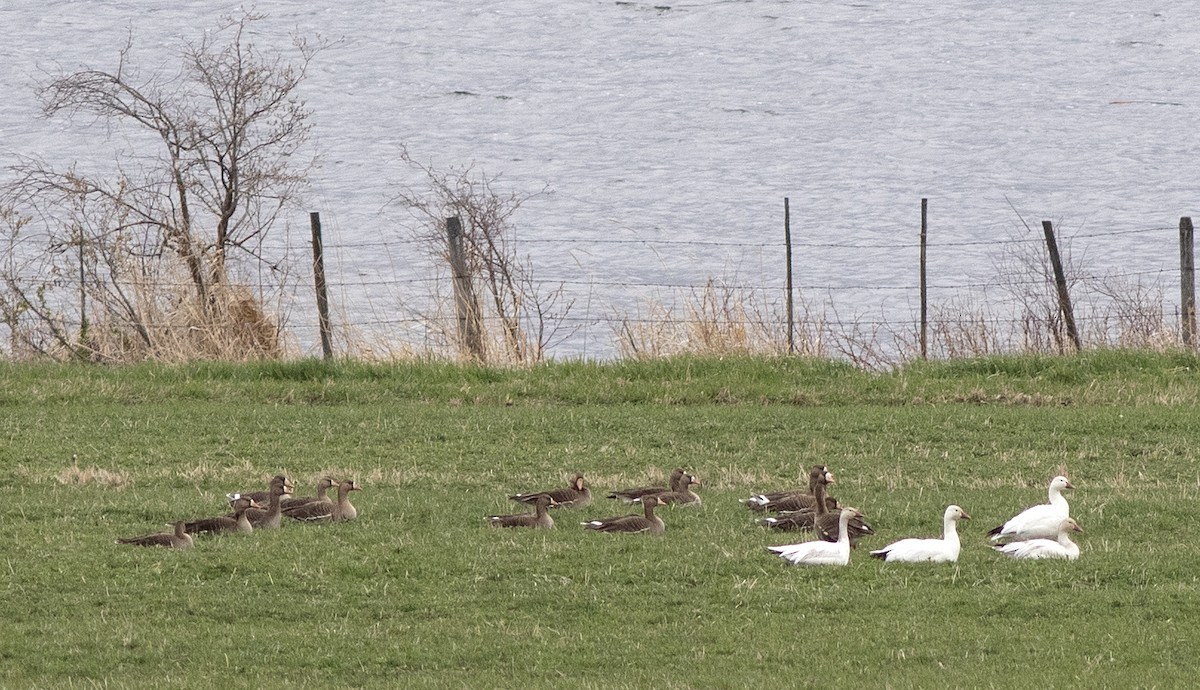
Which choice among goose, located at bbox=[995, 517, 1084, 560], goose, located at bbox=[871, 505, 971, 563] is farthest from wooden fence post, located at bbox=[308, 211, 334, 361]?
goose, located at bbox=[995, 517, 1084, 560]

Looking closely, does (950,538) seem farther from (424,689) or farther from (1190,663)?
(424,689)

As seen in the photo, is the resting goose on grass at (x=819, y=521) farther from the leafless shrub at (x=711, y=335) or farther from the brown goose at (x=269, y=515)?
the leafless shrub at (x=711, y=335)

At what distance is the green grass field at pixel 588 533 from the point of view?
7840 millimetres

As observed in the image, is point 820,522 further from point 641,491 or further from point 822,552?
point 641,491

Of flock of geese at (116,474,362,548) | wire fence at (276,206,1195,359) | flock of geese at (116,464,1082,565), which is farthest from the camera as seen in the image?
wire fence at (276,206,1195,359)

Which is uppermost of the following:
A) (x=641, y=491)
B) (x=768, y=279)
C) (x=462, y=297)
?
(x=462, y=297)

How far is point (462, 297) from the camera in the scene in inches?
778

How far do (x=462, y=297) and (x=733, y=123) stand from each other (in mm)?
30745

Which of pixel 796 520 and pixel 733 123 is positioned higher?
pixel 733 123

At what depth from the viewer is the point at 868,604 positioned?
346 inches

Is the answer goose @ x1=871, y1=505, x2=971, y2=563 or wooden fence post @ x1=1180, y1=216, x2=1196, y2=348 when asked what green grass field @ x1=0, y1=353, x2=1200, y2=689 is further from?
wooden fence post @ x1=1180, y1=216, x2=1196, y2=348

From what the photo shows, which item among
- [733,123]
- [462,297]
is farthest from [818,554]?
[733,123]

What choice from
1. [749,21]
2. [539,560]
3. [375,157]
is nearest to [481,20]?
[749,21]

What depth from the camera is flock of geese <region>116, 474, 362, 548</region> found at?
10.4 metres
